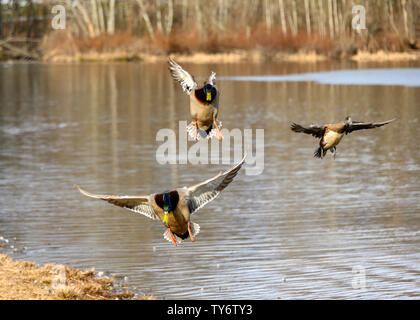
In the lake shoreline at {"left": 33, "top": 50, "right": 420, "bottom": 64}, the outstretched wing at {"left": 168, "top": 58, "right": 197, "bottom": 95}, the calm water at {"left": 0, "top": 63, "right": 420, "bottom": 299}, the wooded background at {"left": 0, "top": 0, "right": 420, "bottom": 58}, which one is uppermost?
the wooded background at {"left": 0, "top": 0, "right": 420, "bottom": 58}

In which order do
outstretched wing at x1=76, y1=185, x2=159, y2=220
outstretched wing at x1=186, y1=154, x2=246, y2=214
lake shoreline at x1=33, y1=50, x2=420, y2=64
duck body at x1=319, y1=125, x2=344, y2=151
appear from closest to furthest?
outstretched wing at x1=76, y1=185, x2=159, y2=220, outstretched wing at x1=186, y1=154, x2=246, y2=214, duck body at x1=319, y1=125, x2=344, y2=151, lake shoreline at x1=33, y1=50, x2=420, y2=64

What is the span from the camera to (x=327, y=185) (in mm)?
19484

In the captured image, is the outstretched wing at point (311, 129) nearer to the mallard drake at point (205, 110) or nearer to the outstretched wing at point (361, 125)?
the outstretched wing at point (361, 125)

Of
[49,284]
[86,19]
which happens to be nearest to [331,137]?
[49,284]

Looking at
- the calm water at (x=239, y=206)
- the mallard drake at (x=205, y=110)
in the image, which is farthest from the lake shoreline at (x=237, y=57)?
the mallard drake at (x=205, y=110)

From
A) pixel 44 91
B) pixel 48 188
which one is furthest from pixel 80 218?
pixel 44 91

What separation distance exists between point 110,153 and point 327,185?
8.22 meters

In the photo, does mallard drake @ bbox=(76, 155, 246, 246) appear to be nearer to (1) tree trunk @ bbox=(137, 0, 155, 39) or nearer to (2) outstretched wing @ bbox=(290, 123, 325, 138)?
(2) outstretched wing @ bbox=(290, 123, 325, 138)

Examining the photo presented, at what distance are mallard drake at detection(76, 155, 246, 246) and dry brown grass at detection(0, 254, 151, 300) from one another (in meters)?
1.99

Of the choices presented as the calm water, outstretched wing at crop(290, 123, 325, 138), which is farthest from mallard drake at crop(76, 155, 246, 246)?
the calm water

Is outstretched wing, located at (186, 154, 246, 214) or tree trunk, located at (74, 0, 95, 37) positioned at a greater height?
tree trunk, located at (74, 0, 95, 37)

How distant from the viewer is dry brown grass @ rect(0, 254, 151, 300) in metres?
9.37

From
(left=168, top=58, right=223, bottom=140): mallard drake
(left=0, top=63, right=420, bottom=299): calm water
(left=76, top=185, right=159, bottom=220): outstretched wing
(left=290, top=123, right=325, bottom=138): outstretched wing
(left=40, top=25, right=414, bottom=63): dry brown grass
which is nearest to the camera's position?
(left=76, top=185, right=159, bottom=220): outstretched wing
